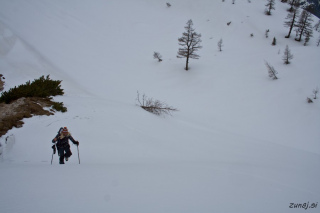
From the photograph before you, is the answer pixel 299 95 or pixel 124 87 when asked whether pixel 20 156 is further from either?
pixel 299 95

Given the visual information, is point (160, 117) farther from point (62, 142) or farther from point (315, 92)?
point (315, 92)

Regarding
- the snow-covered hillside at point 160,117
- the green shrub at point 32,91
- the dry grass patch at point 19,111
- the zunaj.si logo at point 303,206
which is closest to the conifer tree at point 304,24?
the snow-covered hillside at point 160,117

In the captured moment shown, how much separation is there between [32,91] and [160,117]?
22.0 feet

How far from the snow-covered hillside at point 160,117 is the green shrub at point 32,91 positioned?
0.73 metres

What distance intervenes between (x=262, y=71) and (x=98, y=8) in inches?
1275

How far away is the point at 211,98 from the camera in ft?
59.1

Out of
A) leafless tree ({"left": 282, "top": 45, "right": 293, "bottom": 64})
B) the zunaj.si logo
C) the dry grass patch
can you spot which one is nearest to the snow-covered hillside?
the zunaj.si logo

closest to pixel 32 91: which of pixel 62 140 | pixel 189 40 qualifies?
pixel 62 140

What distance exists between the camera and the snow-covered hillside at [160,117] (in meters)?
3.71

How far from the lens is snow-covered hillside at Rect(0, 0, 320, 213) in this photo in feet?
12.2

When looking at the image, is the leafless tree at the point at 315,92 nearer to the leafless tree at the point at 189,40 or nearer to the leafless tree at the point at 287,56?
the leafless tree at the point at 287,56

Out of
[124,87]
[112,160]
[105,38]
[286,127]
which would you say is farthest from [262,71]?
[105,38]

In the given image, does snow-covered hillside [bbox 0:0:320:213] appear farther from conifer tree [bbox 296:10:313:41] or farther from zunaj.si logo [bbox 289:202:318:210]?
conifer tree [bbox 296:10:313:41]

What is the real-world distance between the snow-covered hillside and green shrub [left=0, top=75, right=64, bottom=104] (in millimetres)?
726
